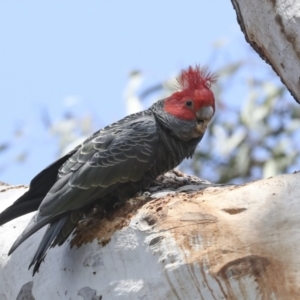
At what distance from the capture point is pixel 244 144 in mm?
5562

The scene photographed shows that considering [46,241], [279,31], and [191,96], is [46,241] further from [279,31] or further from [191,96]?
[279,31]

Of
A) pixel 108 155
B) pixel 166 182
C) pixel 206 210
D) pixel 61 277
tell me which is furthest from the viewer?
pixel 166 182

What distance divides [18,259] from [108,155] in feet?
1.71

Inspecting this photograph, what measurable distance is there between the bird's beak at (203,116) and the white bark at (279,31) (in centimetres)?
40

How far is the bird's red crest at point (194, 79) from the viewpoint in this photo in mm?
3062

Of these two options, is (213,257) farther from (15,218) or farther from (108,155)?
(15,218)

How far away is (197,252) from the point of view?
7.31ft

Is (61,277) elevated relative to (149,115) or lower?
lower

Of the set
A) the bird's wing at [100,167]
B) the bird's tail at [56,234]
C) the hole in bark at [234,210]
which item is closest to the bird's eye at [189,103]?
the bird's wing at [100,167]

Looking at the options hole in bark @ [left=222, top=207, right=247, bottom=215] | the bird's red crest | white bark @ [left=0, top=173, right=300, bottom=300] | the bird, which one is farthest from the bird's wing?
hole in bark @ [left=222, top=207, right=247, bottom=215]

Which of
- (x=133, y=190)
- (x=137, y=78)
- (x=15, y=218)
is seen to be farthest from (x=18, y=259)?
(x=137, y=78)

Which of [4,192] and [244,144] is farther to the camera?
[244,144]

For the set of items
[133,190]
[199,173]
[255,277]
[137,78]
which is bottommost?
[255,277]

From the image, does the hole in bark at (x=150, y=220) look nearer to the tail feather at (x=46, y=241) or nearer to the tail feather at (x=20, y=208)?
the tail feather at (x=46, y=241)
